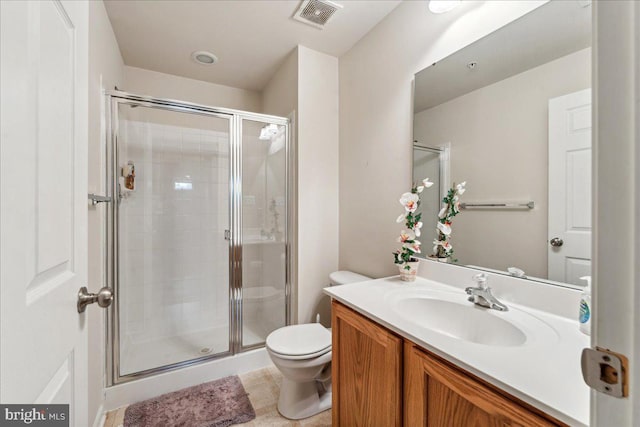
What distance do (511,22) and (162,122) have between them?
2.42 m

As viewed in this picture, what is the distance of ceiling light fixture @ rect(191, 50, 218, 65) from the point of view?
87.5 inches

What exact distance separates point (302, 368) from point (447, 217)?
1125 mm

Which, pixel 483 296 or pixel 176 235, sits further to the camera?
pixel 176 235

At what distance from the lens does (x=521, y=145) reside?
109 centimetres

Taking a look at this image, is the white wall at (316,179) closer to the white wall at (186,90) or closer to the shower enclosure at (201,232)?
the shower enclosure at (201,232)

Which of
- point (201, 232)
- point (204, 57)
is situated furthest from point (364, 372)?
point (204, 57)

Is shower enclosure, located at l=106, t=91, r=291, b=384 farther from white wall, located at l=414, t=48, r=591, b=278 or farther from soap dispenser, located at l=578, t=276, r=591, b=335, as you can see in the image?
soap dispenser, located at l=578, t=276, r=591, b=335

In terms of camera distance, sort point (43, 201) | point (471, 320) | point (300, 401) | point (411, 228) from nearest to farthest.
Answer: point (43, 201) < point (471, 320) < point (411, 228) < point (300, 401)

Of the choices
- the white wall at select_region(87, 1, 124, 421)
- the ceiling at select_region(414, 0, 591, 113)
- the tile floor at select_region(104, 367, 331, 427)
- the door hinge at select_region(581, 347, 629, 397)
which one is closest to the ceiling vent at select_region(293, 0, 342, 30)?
the ceiling at select_region(414, 0, 591, 113)

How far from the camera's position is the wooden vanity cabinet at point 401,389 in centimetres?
62

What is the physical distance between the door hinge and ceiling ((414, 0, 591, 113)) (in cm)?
108

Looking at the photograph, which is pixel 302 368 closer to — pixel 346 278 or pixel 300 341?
pixel 300 341

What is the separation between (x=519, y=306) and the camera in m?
1.05

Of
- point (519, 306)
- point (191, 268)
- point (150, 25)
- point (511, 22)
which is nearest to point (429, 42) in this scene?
point (511, 22)
